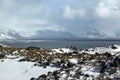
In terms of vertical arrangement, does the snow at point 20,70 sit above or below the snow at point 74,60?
below

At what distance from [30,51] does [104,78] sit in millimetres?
20919

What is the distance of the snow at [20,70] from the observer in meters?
39.0

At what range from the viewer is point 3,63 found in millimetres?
44906

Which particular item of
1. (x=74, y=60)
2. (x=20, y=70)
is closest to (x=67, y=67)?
(x=74, y=60)

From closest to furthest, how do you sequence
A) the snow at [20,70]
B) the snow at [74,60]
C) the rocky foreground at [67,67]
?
the rocky foreground at [67,67] < the snow at [20,70] < the snow at [74,60]

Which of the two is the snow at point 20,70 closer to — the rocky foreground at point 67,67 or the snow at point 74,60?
the rocky foreground at point 67,67

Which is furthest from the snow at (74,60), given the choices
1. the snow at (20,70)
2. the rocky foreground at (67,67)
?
the snow at (20,70)

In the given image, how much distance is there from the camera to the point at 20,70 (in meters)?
41.2

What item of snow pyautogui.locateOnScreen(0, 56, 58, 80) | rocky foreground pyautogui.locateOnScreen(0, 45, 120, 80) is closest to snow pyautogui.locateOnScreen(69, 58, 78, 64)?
rocky foreground pyautogui.locateOnScreen(0, 45, 120, 80)

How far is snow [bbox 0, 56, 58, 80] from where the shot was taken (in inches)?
1535

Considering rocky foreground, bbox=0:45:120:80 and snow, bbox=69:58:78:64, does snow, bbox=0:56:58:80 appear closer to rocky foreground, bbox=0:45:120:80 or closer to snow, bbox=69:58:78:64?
rocky foreground, bbox=0:45:120:80

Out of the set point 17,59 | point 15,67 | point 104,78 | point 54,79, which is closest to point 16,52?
point 17,59

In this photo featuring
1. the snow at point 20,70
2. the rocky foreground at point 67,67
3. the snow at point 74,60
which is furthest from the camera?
the snow at point 74,60

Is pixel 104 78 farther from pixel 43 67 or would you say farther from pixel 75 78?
pixel 43 67
